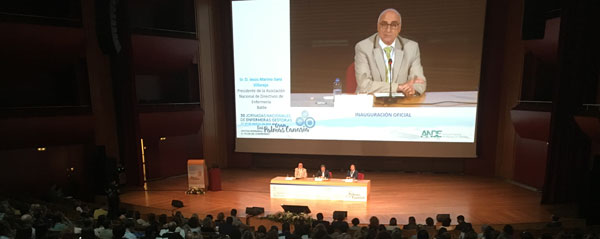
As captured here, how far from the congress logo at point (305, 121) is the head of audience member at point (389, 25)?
3.16 m

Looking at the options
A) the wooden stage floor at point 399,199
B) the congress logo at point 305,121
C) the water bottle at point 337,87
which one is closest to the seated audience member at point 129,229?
the wooden stage floor at point 399,199

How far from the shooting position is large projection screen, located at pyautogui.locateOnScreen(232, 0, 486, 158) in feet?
34.4

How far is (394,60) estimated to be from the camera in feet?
34.8

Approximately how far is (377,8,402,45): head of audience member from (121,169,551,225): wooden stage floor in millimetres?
4184

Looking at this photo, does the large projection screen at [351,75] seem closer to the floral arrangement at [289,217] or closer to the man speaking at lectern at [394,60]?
the man speaking at lectern at [394,60]

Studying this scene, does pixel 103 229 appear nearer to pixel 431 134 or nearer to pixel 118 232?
pixel 118 232

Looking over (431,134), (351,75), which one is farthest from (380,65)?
(431,134)

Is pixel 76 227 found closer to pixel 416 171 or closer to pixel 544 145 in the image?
pixel 416 171

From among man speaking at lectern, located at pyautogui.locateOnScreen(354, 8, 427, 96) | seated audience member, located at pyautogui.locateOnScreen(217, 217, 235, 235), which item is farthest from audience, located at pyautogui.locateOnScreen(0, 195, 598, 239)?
man speaking at lectern, located at pyautogui.locateOnScreen(354, 8, 427, 96)

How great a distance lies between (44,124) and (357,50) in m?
8.32

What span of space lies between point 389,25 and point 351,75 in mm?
1789

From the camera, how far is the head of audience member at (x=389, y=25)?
10578mm

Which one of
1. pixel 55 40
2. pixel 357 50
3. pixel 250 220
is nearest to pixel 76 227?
pixel 250 220

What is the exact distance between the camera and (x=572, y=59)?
8.19 m
